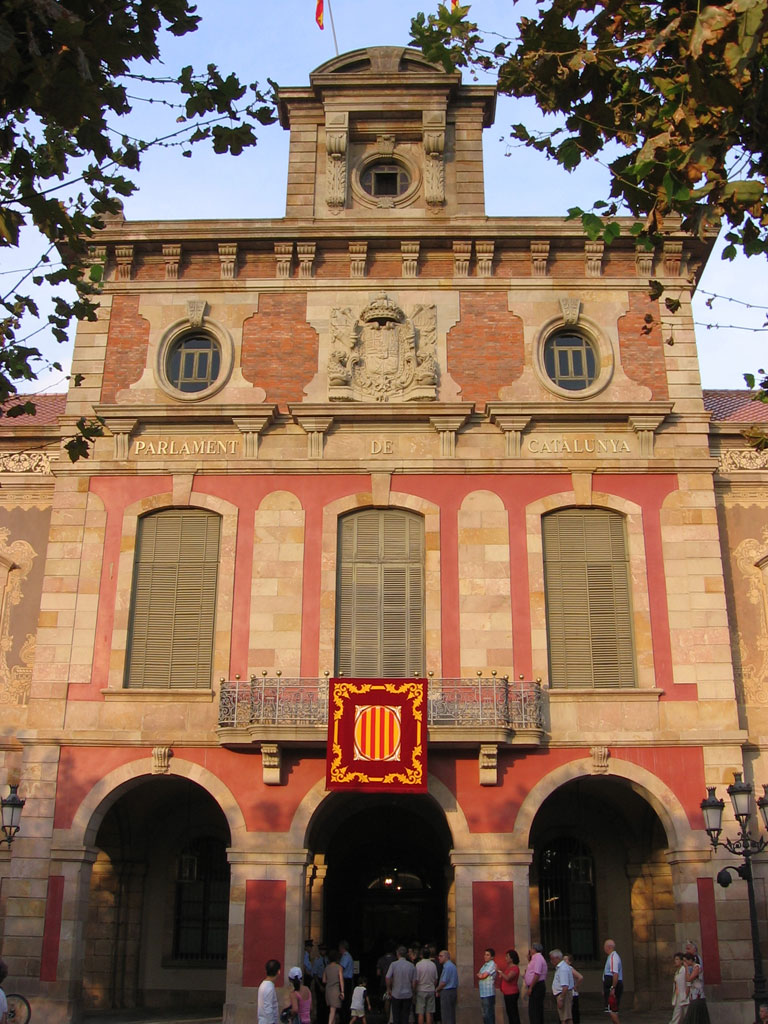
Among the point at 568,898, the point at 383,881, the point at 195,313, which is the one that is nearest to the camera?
the point at 568,898

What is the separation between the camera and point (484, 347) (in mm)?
22250

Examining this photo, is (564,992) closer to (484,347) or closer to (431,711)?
(431,711)

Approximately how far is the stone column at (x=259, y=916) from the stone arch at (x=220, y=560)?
330 centimetres

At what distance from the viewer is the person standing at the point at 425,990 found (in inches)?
704

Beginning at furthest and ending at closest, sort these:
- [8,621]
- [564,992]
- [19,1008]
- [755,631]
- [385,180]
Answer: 1. [385,180]
2. [8,621]
3. [755,631]
4. [19,1008]
5. [564,992]

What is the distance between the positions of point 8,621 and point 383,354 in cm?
899

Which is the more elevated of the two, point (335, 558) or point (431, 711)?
point (335, 558)

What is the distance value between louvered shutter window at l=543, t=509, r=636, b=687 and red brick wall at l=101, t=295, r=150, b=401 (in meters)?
8.73

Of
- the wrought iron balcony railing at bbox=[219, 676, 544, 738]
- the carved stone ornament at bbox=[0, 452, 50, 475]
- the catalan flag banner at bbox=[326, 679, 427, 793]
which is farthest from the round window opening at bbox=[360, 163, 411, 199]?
the catalan flag banner at bbox=[326, 679, 427, 793]

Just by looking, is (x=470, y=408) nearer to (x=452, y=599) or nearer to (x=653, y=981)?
(x=452, y=599)

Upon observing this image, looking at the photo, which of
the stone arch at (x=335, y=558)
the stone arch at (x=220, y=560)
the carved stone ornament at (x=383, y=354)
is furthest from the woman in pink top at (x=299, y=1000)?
the carved stone ornament at (x=383, y=354)

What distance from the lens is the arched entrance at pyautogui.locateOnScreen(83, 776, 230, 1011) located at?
21.4 meters

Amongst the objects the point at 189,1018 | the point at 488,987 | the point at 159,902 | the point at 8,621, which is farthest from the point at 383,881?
the point at 8,621

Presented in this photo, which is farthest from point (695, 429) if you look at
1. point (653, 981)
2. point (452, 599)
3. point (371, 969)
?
point (371, 969)
